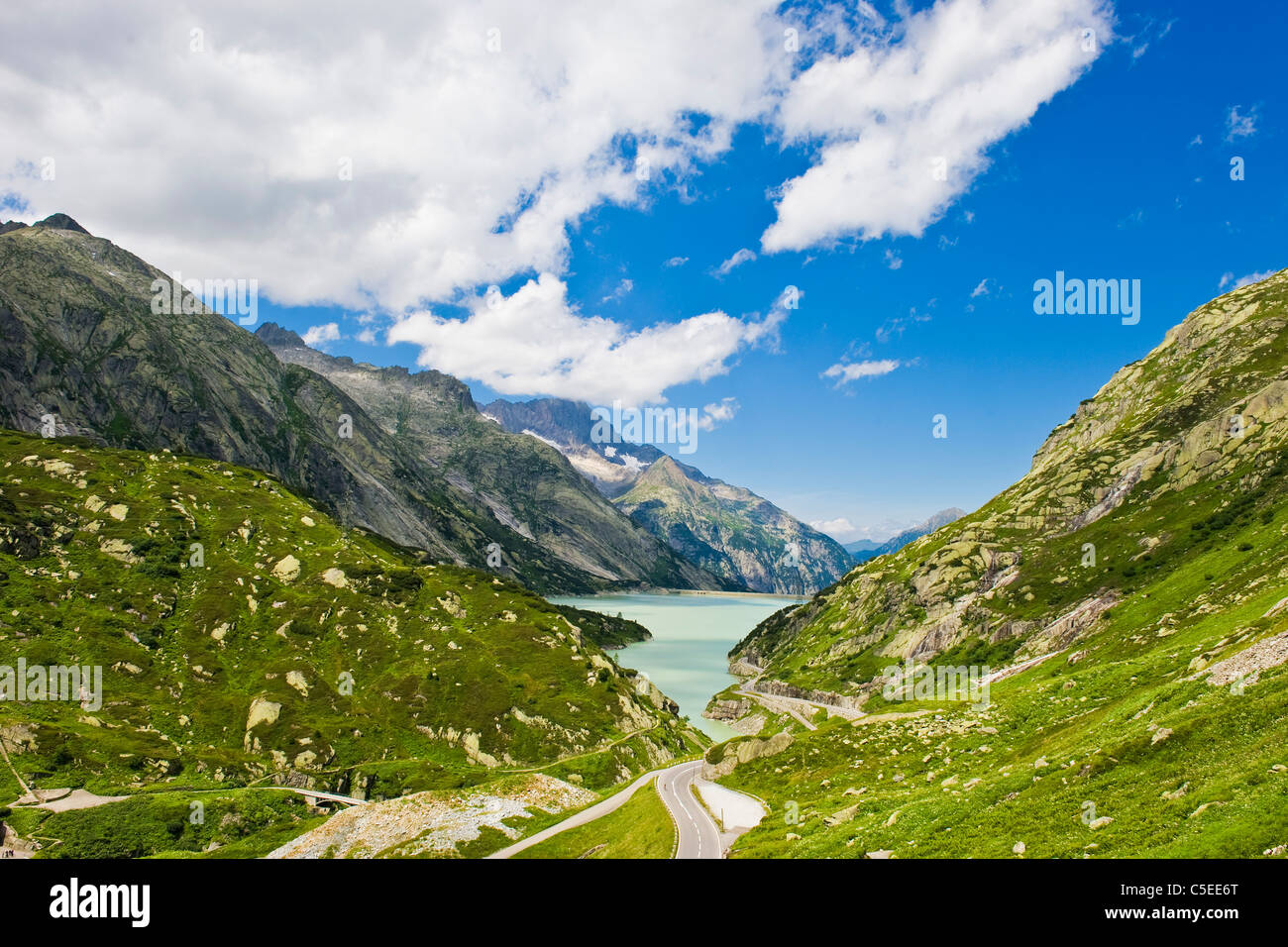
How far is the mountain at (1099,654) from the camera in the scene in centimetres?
2478

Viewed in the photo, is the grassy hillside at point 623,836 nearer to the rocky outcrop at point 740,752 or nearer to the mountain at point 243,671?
the rocky outcrop at point 740,752

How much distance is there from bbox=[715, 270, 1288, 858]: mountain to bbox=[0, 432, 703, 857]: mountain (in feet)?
169

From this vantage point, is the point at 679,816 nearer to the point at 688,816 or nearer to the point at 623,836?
the point at 688,816

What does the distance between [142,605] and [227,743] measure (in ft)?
135

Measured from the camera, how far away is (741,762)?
250ft

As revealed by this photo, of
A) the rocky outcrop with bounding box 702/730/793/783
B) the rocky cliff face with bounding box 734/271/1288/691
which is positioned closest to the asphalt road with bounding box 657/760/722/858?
the rocky outcrop with bounding box 702/730/793/783

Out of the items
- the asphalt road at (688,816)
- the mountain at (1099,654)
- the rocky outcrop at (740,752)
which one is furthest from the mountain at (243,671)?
the mountain at (1099,654)

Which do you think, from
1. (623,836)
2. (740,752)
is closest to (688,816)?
(623,836)

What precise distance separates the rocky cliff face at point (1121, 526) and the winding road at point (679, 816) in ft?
220

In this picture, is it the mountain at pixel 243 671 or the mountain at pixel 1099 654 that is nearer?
the mountain at pixel 1099 654

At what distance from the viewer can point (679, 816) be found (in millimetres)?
58094
